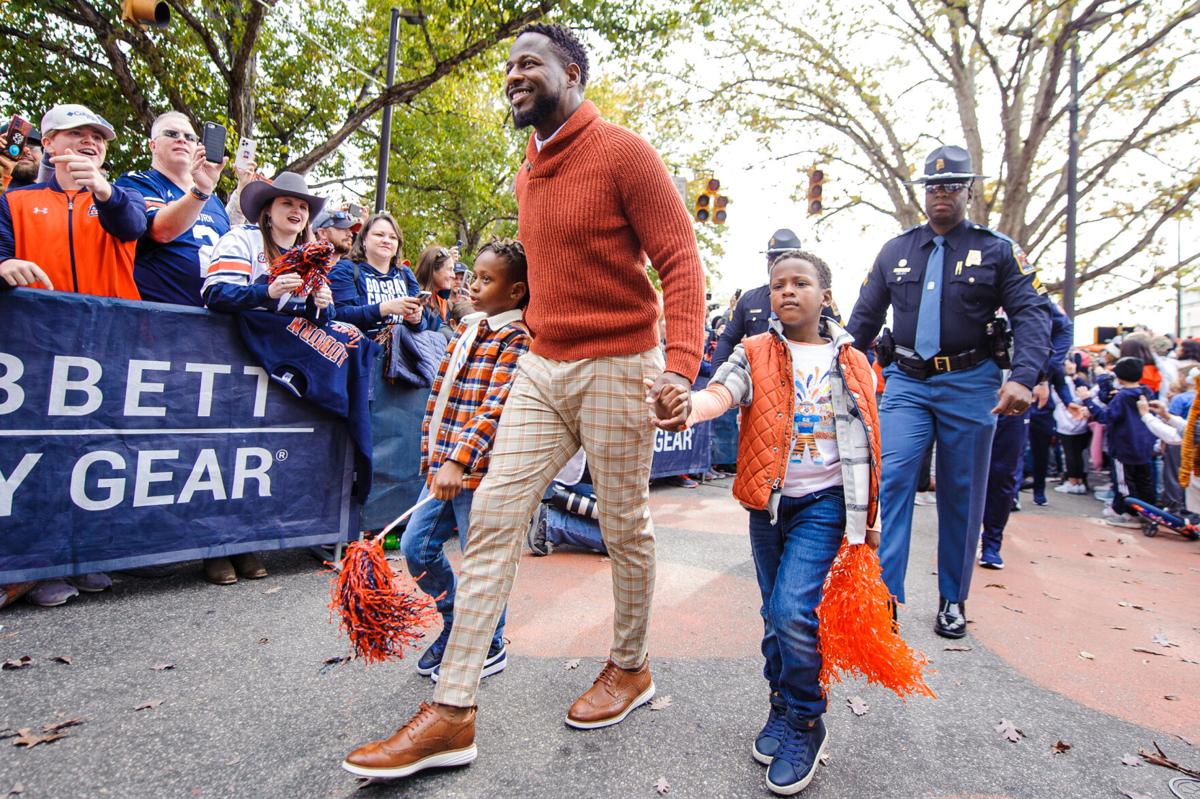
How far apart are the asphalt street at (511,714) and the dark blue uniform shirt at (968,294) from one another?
5.17 ft

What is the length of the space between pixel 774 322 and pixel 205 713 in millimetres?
2535

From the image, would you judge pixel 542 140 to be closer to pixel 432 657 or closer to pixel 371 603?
pixel 371 603

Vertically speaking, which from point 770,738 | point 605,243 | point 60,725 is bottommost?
point 60,725

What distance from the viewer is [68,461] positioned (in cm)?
354

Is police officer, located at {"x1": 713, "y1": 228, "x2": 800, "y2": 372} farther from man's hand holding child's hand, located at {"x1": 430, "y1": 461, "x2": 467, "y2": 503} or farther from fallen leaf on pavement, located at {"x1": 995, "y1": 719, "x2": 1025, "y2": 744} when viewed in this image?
man's hand holding child's hand, located at {"x1": 430, "y1": 461, "x2": 467, "y2": 503}

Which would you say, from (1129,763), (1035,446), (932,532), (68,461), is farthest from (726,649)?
(1035,446)

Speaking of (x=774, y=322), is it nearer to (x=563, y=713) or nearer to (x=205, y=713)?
(x=563, y=713)

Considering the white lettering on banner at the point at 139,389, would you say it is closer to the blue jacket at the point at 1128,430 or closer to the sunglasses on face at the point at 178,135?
the sunglasses on face at the point at 178,135

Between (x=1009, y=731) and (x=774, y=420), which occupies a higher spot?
(x=774, y=420)

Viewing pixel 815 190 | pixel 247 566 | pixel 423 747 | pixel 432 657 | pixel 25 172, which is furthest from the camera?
pixel 815 190

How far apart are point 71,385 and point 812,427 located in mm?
3465

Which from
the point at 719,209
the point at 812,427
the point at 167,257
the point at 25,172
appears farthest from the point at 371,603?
the point at 719,209

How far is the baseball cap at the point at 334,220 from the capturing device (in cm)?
562

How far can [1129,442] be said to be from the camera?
827 centimetres
